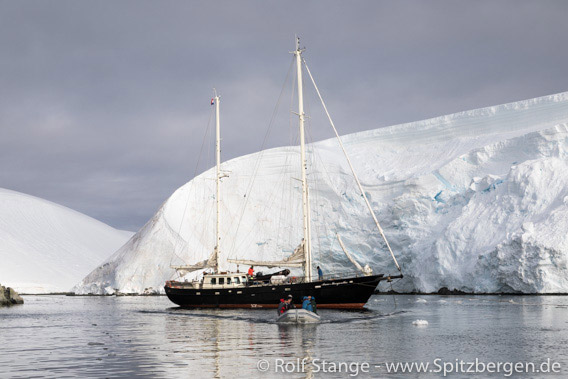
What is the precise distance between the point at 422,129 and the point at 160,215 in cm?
3817

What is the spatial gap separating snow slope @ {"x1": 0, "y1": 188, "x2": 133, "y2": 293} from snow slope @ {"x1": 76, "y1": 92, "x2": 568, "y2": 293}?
28.9m

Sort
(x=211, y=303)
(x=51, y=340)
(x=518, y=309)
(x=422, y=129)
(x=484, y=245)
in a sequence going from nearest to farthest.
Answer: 1. (x=51, y=340)
2. (x=518, y=309)
3. (x=211, y=303)
4. (x=484, y=245)
5. (x=422, y=129)

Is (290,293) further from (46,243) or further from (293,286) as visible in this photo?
(46,243)

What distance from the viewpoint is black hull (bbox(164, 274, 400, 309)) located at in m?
41.9

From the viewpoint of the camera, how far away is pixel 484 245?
60.6 m

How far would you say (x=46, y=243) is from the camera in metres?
127

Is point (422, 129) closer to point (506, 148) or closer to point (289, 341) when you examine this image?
point (506, 148)

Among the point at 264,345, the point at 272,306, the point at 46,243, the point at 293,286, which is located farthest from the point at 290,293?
the point at 46,243

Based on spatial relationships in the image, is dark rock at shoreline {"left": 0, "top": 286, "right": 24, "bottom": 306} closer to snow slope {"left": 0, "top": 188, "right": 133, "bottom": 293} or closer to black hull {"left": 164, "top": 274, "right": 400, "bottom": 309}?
black hull {"left": 164, "top": 274, "right": 400, "bottom": 309}

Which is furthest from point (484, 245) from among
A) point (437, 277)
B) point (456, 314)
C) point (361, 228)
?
point (456, 314)

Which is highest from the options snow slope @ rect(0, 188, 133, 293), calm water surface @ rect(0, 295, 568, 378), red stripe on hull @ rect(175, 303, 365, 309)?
snow slope @ rect(0, 188, 133, 293)

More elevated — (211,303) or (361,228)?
(361,228)

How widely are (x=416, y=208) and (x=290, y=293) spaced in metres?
31.7

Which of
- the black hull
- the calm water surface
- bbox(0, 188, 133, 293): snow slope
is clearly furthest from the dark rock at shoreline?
bbox(0, 188, 133, 293): snow slope
